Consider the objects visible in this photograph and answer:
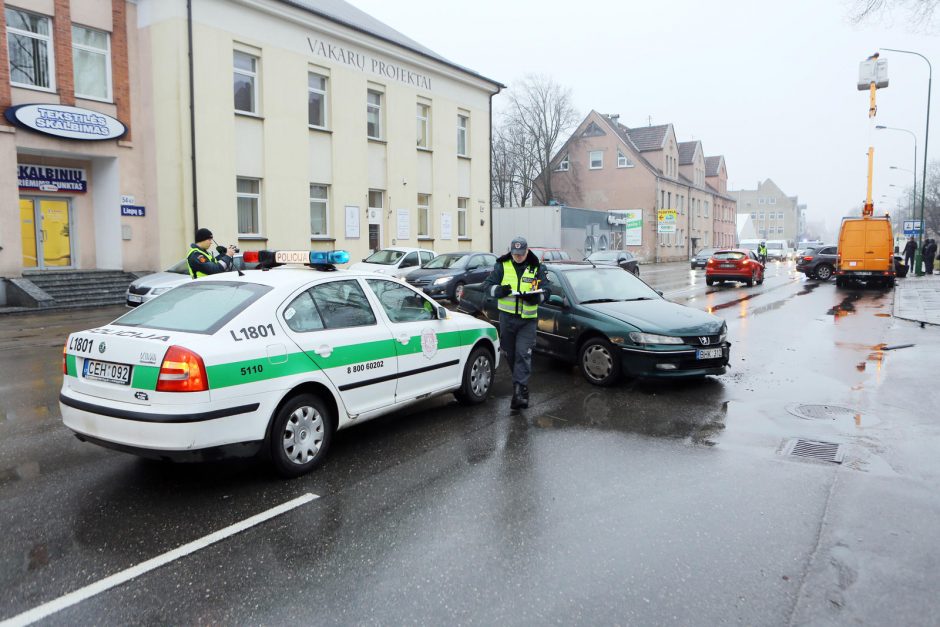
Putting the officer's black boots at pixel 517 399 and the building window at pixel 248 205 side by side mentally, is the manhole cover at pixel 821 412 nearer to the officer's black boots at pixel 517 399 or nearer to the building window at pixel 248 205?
the officer's black boots at pixel 517 399

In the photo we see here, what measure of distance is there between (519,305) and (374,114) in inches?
800

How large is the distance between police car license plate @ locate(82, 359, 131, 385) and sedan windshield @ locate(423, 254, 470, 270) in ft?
47.8

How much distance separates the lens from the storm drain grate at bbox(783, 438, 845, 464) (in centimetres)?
548

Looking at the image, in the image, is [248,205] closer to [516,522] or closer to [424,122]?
[424,122]

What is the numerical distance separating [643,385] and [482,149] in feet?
79.2

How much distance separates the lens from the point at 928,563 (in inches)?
144

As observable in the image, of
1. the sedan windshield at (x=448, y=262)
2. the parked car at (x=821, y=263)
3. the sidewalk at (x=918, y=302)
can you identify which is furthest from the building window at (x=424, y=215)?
the parked car at (x=821, y=263)

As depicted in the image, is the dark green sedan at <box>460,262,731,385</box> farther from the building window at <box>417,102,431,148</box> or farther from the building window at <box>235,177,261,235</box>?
the building window at <box>417,102,431,148</box>

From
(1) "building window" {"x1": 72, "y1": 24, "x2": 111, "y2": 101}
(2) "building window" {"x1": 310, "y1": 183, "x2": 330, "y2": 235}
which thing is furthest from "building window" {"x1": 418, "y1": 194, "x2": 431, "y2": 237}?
(1) "building window" {"x1": 72, "y1": 24, "x2": 111, "y2": 101}

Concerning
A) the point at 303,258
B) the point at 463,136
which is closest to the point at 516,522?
Answer: the point at 303,258

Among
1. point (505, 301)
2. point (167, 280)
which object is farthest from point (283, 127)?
point (505, 301)

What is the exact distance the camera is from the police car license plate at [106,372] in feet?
14.8

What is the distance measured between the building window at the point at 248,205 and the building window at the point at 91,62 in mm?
4252

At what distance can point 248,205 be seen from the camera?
69.6 feet
